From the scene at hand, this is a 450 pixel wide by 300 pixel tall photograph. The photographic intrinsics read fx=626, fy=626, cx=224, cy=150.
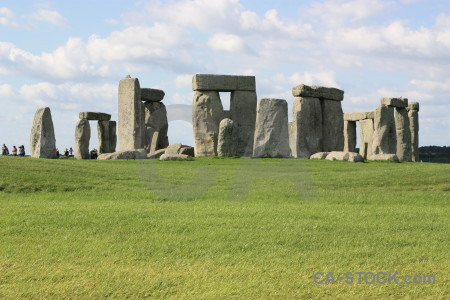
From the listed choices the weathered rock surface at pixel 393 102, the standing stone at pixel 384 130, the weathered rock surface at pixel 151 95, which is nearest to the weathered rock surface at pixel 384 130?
the standing stone at pixel 384 130

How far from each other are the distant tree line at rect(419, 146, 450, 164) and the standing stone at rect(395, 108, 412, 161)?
13.7 m

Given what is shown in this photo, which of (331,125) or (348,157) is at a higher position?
(331,125)

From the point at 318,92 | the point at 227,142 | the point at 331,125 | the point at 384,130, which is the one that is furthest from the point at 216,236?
the point at 331,125

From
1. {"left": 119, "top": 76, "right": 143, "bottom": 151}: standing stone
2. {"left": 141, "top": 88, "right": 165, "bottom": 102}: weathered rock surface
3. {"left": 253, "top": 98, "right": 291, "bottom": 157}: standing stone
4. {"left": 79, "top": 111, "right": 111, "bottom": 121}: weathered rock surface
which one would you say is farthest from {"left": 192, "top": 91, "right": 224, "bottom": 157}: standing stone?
{"left": 79, "top": 111, "right": 111, "bottom": 121}: weathered rock surface

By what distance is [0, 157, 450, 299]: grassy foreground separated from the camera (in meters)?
7.68

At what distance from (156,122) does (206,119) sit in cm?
621

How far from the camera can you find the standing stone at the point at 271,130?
24766 mm

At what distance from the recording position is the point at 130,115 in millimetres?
29422

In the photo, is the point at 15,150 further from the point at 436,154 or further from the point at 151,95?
the point at 436,154

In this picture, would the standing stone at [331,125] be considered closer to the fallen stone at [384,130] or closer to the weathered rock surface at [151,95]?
the fallen stone at [384,130]

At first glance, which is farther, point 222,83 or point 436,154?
point 436,154

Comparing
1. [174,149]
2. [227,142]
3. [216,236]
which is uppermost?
[227,142]

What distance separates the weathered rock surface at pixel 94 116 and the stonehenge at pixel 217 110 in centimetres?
648

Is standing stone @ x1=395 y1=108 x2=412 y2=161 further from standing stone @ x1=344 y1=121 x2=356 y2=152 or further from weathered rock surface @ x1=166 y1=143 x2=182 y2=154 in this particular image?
weathered rock surface @ x1=166 y1=143 x2=182 y2=154
